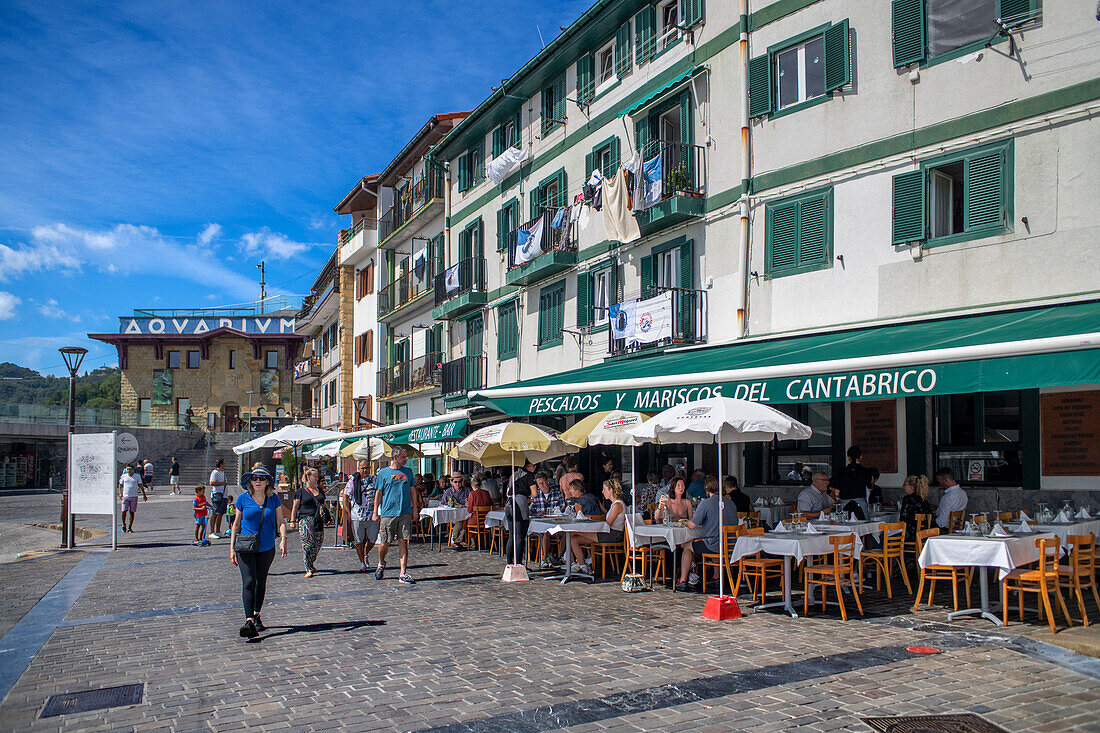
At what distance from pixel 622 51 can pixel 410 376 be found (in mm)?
17759

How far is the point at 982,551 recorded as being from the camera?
9016mm

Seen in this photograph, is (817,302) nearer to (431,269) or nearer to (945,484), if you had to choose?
(945,484)

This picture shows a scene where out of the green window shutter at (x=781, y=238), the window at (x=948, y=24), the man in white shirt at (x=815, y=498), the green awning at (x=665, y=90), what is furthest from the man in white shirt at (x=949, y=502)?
the green awning at (x=665, y=90)

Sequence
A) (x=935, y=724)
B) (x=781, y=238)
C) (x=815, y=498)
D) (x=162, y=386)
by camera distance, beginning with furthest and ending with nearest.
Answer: (x=162, y=386)
(x=781, y=238)
(x=815, y=498)
(x=935, y=724)

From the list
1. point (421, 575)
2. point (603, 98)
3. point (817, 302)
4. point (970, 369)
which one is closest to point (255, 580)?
point (421, 575)

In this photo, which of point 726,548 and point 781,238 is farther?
point 781,238

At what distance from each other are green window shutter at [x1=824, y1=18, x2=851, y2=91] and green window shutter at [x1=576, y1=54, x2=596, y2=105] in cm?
815

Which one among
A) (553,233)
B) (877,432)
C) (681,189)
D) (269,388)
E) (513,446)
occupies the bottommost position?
(513,446)

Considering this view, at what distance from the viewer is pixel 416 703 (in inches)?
256

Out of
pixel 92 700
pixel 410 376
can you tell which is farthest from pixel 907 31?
pixel 410 376

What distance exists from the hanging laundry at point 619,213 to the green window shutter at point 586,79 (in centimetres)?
364

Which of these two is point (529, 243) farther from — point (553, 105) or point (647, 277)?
point (647, 277)

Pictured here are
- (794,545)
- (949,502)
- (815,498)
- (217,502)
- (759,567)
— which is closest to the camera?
(794,545)

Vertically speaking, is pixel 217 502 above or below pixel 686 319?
below
